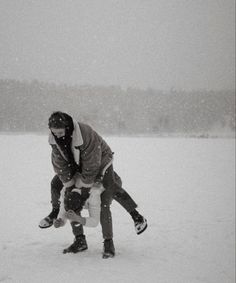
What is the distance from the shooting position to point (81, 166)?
4.32m

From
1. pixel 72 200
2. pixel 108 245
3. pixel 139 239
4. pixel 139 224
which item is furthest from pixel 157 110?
pixel 72 200

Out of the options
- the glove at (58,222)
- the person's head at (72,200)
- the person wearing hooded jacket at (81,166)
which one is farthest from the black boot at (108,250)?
the glove at (58,222)

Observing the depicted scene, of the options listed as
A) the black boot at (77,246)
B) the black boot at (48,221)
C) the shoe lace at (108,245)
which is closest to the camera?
the black boot at (48,221)

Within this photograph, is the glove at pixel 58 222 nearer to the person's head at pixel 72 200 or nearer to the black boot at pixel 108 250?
the person's head at pixel 72 200

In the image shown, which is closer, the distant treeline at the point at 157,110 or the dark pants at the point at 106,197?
the dark pants at the point at 106,197

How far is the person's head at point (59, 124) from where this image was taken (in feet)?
12.7

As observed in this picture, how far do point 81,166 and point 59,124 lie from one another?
70 centimetres

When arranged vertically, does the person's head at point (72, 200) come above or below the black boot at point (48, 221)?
above

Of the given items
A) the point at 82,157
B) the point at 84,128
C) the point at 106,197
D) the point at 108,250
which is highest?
the point at 84,128

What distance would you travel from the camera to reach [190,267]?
4395 millimetres

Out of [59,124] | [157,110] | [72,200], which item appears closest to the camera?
[59,124]

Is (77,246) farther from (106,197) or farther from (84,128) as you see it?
(84,128)

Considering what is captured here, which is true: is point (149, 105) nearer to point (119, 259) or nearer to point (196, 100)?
point (196, 100)

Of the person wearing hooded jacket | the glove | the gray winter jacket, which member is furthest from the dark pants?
the glove
